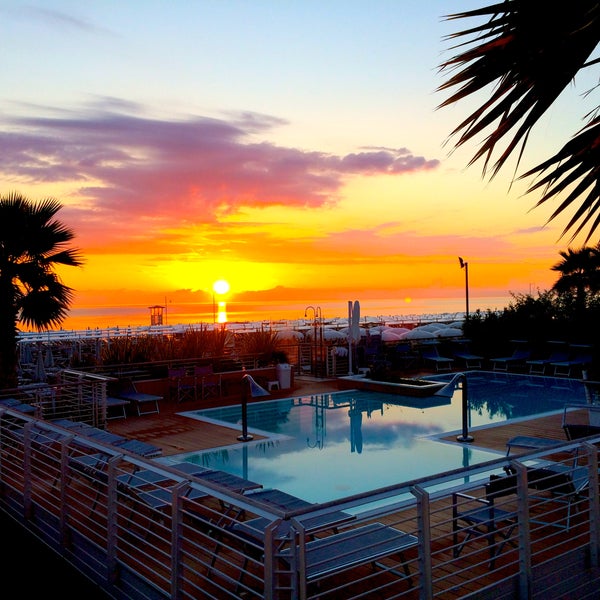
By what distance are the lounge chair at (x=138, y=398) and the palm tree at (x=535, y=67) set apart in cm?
1009

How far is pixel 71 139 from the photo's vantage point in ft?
49.2

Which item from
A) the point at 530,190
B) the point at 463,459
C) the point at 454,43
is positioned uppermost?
the point at 454,43

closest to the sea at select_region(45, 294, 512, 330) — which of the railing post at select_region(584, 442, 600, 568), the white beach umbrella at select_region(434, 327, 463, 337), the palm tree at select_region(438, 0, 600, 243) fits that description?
the white beach umbrella at select_region(434, 327, 463, 337)

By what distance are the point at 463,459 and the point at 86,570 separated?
233 inches

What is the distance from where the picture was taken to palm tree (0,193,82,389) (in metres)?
9.27

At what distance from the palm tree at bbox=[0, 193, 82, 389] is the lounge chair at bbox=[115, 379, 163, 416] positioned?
265 centimetres

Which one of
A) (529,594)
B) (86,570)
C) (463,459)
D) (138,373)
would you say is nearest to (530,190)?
(529,594)

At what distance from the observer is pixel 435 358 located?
18031mm

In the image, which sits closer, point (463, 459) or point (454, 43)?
point (454, 43)

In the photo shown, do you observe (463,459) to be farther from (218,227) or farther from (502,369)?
(218,227)

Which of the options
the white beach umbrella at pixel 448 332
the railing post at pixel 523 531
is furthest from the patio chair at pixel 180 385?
the railing post at pixel 523 531

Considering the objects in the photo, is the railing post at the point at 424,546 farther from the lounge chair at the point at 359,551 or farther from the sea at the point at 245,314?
the sea at the point at 245,314

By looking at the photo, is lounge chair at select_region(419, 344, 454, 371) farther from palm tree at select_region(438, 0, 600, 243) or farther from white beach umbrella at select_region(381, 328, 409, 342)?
palm tree at select_region(438, 0, 600, 243)

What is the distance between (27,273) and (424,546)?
8.16 metres
